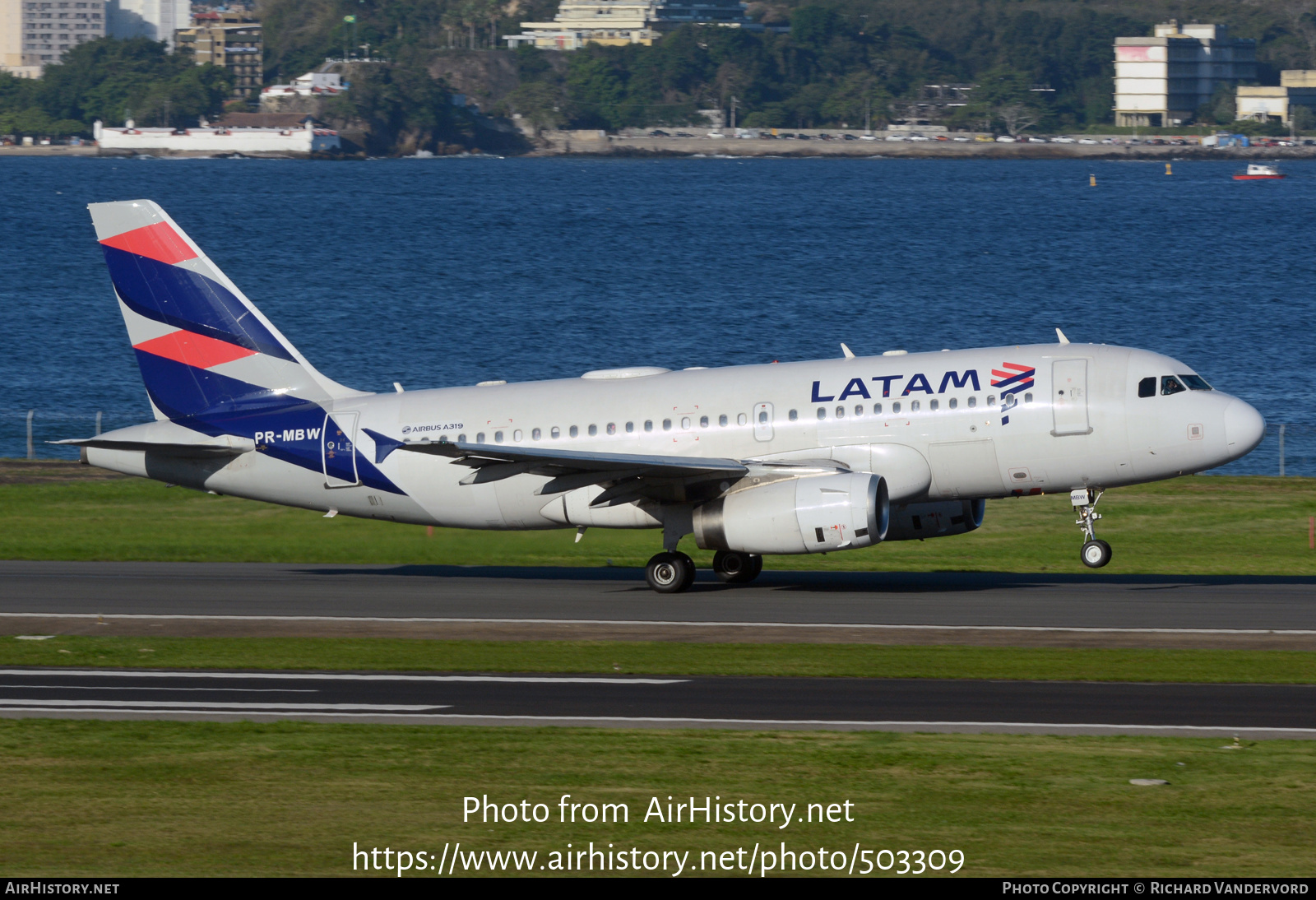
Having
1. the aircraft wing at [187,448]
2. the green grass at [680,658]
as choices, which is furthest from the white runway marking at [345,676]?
the aircraft wing at [187,448]

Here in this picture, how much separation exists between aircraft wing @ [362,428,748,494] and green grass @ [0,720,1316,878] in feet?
40.1

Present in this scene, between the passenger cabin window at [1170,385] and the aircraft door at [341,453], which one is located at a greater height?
the passenger cabin window at [1170,385]

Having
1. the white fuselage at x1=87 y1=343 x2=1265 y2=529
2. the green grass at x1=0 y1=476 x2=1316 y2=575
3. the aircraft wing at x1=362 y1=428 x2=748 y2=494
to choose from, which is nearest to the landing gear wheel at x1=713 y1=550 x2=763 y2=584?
the white fuselage at x1=87 y1=343 x2=1265 y2=529

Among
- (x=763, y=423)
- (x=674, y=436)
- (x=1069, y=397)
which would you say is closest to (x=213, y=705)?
(x=674, y=436)

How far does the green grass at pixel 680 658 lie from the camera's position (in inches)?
1037

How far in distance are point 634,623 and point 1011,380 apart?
916 centimetres

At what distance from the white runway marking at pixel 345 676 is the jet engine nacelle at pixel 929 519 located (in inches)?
457

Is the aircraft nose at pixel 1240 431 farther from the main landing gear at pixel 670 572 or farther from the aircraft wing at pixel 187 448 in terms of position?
the aircraft wing at pixel 187 448

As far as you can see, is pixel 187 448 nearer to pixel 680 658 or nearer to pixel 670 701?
pixel 680 658

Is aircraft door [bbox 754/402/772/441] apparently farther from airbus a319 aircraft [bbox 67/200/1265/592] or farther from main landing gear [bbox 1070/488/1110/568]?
main landing gear [bbox 1070/488/1110/568]

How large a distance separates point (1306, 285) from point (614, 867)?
5396 inches

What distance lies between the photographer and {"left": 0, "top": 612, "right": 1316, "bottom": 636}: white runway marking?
30.2m

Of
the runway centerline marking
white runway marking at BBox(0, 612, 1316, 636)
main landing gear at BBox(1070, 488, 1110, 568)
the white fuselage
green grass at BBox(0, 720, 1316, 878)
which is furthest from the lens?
main landing gear at BBox(1070, 488, 1110, 568)
